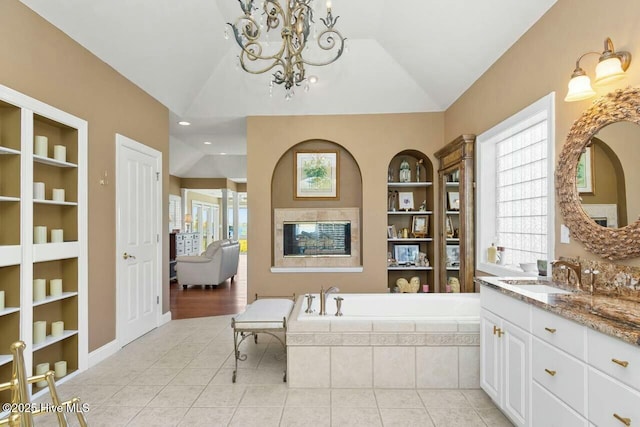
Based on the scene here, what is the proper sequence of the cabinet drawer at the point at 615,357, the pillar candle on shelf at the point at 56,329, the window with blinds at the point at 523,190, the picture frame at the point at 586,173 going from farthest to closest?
the window with blinds at the point at 523,190
the pillar candle on shelf at the point at 56,329
the picture frame at the point at 586,173
the cabinet drawer at the point at 615,357

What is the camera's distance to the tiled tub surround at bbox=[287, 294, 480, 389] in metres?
2.72

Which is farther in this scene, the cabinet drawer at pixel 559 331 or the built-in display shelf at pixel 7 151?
the built-in display shelf at pixel 7 151

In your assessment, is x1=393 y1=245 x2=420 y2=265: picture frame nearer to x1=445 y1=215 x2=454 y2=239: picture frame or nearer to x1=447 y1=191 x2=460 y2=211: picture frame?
x1=445 y1=215 x2=454 y2=239: picture frame

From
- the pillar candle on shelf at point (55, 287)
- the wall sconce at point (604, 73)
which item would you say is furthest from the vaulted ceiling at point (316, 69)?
the pillar candle on shelf at point (55, 287)

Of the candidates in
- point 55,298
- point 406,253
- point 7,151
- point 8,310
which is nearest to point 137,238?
point 55,298

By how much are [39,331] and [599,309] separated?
3483 millimetres

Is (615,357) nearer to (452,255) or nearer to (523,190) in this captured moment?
(523,190)

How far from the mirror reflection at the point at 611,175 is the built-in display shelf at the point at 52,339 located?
3794 millimetres

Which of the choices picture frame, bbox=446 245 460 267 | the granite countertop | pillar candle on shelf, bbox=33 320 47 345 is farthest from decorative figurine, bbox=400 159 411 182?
pillar candle on shelf, bbox=33 320 47 345

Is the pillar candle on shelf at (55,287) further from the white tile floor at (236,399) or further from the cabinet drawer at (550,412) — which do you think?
the cabinet drawer at (550,412)

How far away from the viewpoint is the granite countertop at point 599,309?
52.9 inches

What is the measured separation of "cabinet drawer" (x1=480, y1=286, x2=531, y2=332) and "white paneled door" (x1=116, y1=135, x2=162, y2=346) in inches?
132

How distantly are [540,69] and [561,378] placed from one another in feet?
7.12

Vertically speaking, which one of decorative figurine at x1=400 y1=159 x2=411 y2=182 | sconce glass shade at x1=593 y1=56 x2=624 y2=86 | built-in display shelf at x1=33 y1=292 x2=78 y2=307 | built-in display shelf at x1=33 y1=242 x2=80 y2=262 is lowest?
built-in display shelf at x1=33 y1=292 x2=78 y2=307
